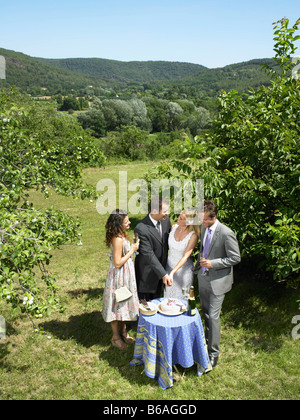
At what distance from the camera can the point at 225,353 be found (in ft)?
19.0

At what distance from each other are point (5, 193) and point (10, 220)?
95 centimetres

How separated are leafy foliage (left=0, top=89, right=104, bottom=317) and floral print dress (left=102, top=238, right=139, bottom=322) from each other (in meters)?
0.94

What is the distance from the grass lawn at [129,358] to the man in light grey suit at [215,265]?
60cm

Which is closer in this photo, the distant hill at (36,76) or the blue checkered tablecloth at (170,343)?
the blue checkered tablecloth at (170,343)

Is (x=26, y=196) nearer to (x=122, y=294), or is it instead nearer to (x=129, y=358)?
(x=122, y=294)

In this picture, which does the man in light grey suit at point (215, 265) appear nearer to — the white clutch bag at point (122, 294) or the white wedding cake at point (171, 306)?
the white wedding cake at point (171, 306)

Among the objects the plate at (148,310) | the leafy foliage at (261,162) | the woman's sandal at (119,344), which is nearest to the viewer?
the plate at (148,310)

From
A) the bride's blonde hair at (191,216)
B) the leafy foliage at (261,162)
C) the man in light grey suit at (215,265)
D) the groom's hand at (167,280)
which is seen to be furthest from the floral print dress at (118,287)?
the leafy foliage at (261,162)

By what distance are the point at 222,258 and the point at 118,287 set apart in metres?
1.84

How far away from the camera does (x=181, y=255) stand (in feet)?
18.5

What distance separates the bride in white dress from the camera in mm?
5609

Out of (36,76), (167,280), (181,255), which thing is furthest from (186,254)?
(36,76)

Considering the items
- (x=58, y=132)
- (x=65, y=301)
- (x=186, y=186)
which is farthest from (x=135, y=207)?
(x=58, y=132)

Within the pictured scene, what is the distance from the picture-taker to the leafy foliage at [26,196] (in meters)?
3.71
